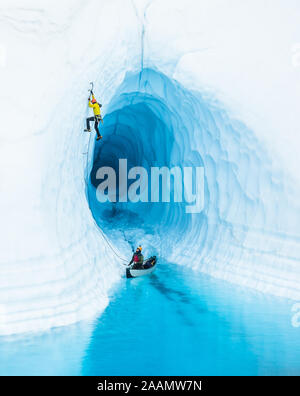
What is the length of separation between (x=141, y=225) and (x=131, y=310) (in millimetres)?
6209

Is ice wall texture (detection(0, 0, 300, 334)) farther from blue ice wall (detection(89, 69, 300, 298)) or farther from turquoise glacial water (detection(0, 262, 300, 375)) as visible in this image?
turquoise glacial water (detection(0, 262, 300, 375))

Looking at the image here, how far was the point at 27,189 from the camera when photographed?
20.0 ft

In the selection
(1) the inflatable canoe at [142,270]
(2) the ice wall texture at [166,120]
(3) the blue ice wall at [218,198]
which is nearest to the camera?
(2) the ice wall texture at [166,120]

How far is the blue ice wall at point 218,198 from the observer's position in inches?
313

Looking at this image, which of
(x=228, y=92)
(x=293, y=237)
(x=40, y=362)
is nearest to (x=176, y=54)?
(x=228, y=92)

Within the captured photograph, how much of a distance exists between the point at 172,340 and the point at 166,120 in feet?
20.1

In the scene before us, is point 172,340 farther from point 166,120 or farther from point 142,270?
point 166,120

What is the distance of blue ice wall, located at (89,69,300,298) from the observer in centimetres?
795

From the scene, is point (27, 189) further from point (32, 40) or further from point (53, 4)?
point (53, 4)

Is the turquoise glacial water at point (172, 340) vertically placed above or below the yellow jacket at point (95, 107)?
below

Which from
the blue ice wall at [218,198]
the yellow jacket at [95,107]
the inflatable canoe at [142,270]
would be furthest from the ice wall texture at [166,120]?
the inflatable canoe at [142,270]

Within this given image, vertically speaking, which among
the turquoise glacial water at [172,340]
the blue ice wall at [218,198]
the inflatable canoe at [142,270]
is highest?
the blue ice wall at [218,198]

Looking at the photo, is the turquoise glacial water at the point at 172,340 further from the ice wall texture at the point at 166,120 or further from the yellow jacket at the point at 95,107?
the yellow jacket at the point at 95,107

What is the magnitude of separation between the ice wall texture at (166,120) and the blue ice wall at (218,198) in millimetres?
28
